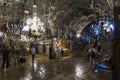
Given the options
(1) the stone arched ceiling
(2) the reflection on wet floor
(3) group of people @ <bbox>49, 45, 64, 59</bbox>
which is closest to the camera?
(2) the reflection on wet floor

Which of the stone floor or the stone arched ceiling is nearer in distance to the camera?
the stone floor

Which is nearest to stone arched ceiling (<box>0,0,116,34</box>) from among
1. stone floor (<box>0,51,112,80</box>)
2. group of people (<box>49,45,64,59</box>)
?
group of people (<box>49,45,64,59</box>)

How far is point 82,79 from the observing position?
34.2ft

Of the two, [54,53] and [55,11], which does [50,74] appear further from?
[55,11]

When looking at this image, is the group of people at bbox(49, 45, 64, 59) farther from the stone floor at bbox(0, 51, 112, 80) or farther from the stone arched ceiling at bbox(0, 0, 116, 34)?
the stone floor at bbox(0, 51, 112, 80)

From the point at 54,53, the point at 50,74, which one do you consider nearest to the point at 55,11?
the point at 54,53

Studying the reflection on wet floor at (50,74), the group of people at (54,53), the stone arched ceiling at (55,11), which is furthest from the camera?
the group of people at (54,53)

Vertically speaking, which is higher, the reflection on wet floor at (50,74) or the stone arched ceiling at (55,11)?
the stone arched ceiling at (55,11)

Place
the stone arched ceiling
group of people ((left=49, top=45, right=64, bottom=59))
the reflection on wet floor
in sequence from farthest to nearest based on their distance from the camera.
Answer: group of people ((left=49, top=45, right=64, bottom=59))
the stone arched ceiling
the reflection on wet floor

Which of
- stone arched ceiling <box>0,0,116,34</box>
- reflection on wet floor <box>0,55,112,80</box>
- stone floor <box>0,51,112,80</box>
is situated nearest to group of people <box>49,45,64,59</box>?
stone arched ceiling <box>0,0,116,34</box>

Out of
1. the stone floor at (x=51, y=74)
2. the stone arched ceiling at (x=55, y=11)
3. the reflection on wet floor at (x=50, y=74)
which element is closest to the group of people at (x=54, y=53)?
the stone arched ceiling at (x=55, y=11)

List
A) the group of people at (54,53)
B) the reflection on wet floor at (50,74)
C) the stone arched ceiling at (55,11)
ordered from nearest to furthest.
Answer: the reflection on wet floor at (50,74), the stone arched ceiling at (55,11), the group of people at (54,53)

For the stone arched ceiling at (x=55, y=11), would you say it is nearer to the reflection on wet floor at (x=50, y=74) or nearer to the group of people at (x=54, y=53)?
the group of people at (x=54, y=53)

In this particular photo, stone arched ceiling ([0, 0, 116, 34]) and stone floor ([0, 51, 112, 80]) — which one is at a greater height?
stone arched ceiling ([0, 0, 116, 34])
